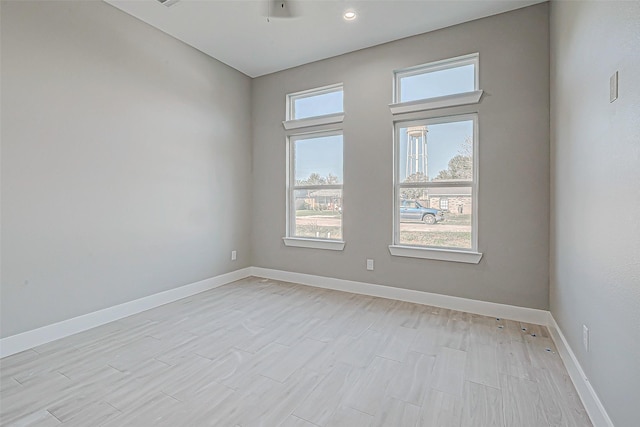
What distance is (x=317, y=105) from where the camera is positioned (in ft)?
13.9

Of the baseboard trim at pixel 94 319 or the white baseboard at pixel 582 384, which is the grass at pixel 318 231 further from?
the white baseboard at pixel 582 384

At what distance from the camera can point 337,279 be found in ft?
13.2

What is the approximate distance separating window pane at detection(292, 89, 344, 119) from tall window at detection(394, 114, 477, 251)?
923 millimetres

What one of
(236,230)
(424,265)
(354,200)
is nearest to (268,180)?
(236,230)

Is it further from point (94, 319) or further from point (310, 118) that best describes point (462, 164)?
point (94, 319)

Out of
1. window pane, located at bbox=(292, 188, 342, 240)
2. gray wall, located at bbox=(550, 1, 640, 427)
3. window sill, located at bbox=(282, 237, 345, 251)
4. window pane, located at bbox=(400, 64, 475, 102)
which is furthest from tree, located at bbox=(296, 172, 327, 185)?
gray wall, located at bbox=(550, 1, 640, 427)

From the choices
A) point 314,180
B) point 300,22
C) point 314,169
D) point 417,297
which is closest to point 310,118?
point 314,169

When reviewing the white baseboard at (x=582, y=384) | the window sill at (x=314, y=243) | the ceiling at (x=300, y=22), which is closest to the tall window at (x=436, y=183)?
the window sill at (x=314, y=243)

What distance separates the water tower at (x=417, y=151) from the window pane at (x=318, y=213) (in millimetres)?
974

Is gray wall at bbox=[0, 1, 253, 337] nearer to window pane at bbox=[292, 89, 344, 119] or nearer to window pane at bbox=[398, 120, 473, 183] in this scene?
window pane at bbox=[292, 89, 344, 119]

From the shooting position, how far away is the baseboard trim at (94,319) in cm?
236

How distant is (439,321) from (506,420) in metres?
1.35

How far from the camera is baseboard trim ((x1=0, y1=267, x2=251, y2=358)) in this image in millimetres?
2355

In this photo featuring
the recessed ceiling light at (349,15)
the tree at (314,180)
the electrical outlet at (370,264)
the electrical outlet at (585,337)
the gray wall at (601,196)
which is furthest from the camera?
the tree at (314,180)
